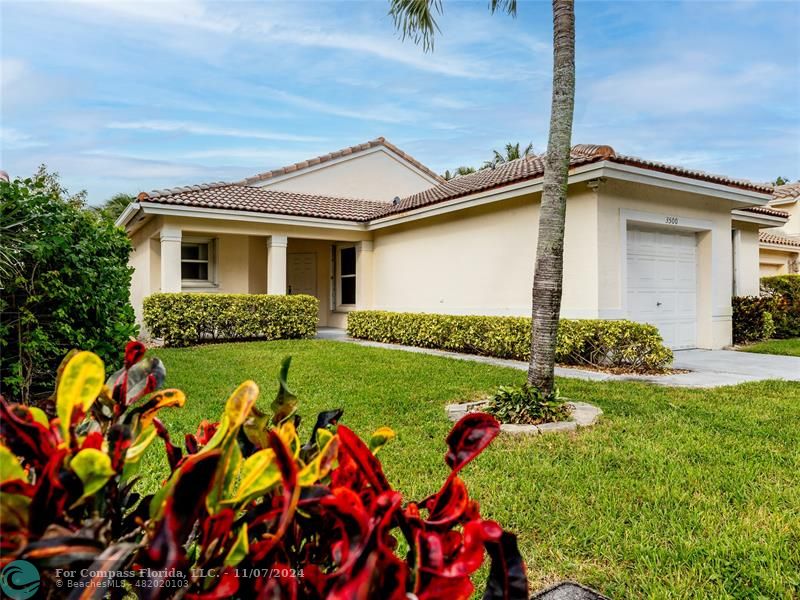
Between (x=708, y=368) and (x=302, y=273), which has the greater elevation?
(x=302, y=273)

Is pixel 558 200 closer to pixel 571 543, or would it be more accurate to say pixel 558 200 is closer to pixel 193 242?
pixel 571 543

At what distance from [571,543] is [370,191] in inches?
734

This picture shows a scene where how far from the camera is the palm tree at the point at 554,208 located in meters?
5.80

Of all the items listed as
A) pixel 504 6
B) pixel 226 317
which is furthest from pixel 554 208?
pixel 226 317

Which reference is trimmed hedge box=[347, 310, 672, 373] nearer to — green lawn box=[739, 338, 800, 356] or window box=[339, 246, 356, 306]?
window box=[339, 246, 356, 306]

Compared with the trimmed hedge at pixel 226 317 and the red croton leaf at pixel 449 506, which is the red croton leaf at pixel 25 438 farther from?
the trimmed hedge at pixel 226 317

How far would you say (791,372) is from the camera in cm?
907

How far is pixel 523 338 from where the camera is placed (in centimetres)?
1059

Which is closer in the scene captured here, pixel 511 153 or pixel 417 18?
pixel 417 18

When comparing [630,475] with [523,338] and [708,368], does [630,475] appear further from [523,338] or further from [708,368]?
[708,368]

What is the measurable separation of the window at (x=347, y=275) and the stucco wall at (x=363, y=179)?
288cm

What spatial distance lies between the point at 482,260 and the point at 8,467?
40.7 ft

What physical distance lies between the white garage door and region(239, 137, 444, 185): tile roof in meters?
11.9

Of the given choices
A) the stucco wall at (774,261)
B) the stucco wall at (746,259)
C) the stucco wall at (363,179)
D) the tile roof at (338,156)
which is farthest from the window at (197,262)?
A: the stucco wall at (774,261)
